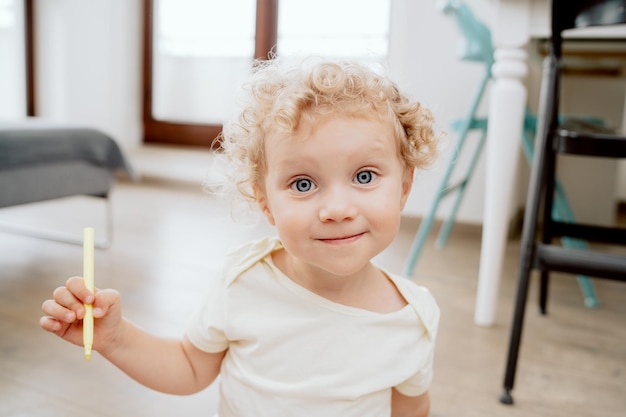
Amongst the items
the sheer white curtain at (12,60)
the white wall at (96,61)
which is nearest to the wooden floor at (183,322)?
the white wall at (96,61)

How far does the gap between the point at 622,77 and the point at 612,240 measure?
1391 millimetres

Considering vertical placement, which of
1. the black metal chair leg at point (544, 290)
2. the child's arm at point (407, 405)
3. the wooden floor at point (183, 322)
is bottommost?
the wooden floor at point (183, 322)

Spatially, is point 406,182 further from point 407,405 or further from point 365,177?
point 407,405

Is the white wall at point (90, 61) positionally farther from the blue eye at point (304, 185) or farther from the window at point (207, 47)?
the blue eye at point (304, 185)

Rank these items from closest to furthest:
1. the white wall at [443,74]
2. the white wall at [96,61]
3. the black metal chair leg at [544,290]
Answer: the black metal chair leg at [544,290], the white wall at [443,74], the white wall at [96,61]

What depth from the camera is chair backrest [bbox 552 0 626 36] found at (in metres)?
0.96

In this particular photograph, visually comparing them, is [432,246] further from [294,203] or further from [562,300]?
[294,203]

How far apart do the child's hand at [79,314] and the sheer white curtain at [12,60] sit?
347cm

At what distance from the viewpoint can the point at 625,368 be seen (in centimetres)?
124

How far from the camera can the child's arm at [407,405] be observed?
822 millimetres

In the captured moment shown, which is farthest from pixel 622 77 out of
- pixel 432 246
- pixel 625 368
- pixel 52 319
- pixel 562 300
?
pixel 52 319

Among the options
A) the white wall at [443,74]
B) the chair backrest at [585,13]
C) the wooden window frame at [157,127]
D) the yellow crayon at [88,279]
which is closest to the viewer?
the yellow crayon at [88,279]

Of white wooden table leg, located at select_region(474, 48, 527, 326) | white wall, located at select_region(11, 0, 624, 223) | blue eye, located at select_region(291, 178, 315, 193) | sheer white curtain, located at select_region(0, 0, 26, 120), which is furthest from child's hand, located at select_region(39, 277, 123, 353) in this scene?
sheer white curtain, located at select_region(0, 0, 26, 120)

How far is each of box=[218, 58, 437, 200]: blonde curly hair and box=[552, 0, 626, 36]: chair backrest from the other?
415 mm
